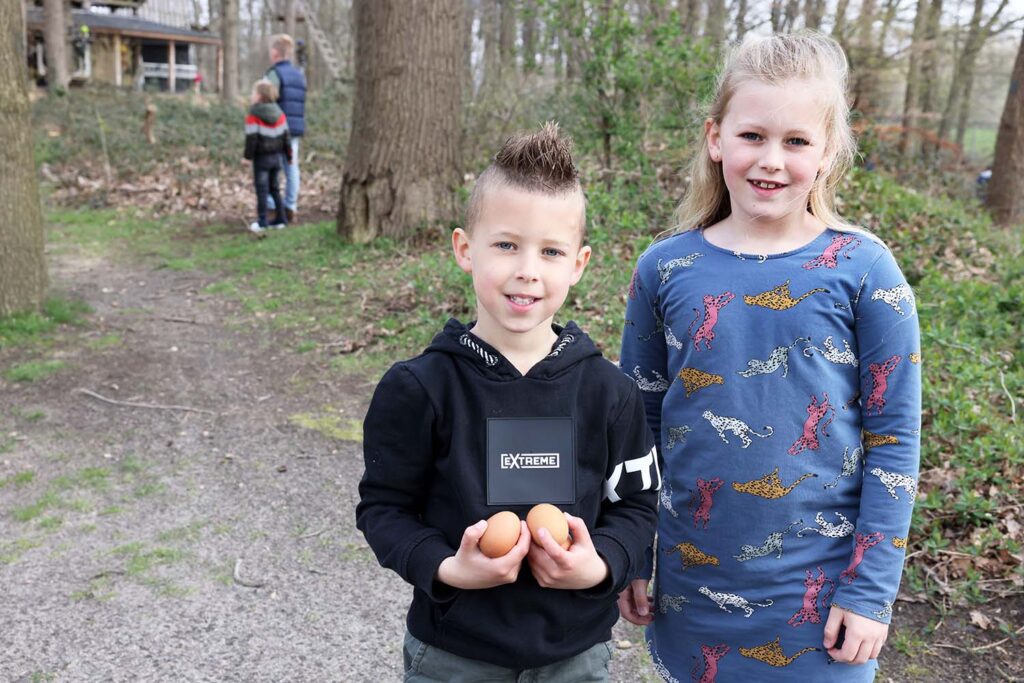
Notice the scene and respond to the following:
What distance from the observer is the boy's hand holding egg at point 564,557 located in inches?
62.1

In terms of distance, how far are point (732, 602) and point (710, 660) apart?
0.52 feet

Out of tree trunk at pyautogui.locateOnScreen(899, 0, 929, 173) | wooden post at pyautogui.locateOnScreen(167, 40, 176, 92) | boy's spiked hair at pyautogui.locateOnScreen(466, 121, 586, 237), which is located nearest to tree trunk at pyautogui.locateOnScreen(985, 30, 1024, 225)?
tree trunk at pyautogui.locateOnScreen(899, 0, 929, 173)

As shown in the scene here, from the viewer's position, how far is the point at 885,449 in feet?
6.23

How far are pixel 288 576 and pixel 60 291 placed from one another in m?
5.88

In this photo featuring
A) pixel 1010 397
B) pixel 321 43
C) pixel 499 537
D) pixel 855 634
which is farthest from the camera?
pixel 321 43

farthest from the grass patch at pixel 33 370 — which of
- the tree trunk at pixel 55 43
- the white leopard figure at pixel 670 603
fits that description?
the tree trunk at pixel 55 43

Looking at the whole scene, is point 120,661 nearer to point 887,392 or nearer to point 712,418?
point 712,418

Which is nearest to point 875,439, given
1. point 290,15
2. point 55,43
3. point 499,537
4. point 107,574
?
point 499,537

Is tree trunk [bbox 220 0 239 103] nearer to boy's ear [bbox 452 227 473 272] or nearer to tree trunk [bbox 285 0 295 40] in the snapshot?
tree trunk [bbox 285 0 295 40]

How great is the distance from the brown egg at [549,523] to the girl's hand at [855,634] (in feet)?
2.23

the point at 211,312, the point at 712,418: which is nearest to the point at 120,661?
the point at 712,418

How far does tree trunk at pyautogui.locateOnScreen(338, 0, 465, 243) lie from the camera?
907 cm

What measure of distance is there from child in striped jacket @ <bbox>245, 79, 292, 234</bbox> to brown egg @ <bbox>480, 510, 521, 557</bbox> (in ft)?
33.8

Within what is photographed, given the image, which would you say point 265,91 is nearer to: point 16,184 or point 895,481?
point 16,184
